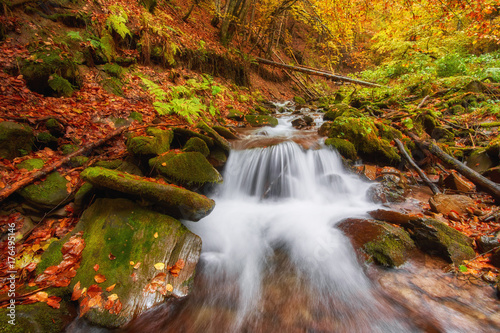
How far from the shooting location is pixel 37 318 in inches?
74.4

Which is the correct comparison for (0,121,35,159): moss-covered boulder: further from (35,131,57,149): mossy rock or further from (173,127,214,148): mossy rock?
(173,127,214,148): mossy rock

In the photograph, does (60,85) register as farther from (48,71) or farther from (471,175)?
(471,175)

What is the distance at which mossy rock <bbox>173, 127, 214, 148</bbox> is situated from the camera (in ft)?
Answer: 15.5

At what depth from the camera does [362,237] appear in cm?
354

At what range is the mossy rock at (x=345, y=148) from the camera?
624 centimetres

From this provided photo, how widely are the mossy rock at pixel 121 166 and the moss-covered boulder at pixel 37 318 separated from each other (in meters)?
2.08

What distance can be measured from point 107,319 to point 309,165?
5.38 meters

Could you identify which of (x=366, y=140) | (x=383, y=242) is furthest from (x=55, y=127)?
(x=366, y=140)

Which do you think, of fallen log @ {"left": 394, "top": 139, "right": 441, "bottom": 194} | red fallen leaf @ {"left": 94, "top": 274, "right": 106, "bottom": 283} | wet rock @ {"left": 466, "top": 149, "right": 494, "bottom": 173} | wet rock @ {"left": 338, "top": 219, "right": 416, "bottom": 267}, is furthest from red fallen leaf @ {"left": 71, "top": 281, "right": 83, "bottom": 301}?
wet rock @ {"left": 466, "top": 149, "right": 494, "bottom": 173}

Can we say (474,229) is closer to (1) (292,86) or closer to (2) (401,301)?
(2) (401,301)

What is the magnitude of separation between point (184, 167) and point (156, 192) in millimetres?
1151

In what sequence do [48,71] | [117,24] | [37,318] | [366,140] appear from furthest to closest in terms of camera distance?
[366,140], [117,24], [48,71], [37,318]

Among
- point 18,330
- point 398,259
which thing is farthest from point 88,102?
point 398,259

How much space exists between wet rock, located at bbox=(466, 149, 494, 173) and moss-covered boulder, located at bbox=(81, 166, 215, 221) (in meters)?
6.71
